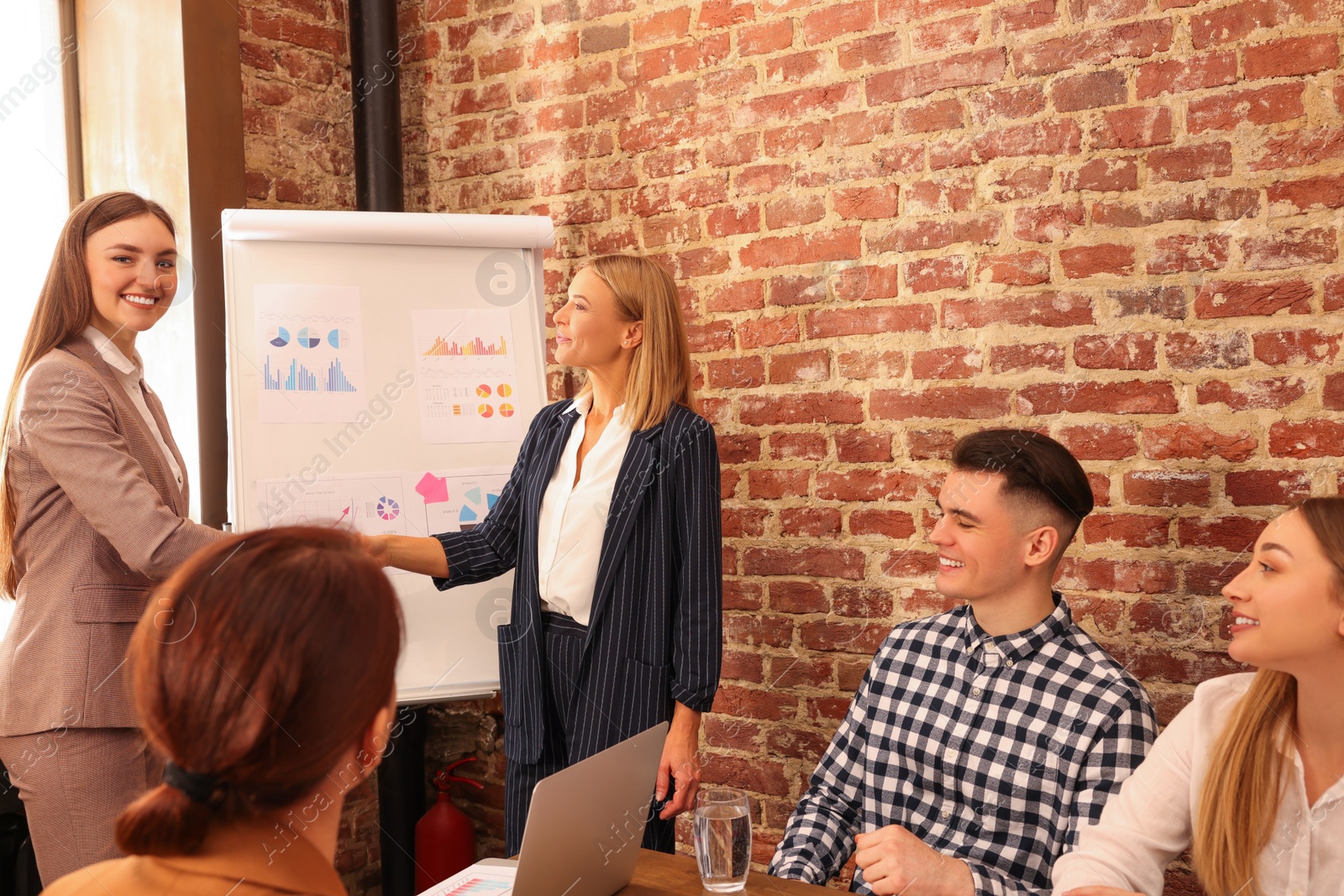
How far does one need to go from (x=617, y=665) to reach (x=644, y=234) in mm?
1237

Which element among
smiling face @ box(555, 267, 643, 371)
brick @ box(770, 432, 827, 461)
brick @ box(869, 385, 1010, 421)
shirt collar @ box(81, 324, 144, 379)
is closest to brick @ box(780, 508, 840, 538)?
brick @ box(770, 432, 827, 461)

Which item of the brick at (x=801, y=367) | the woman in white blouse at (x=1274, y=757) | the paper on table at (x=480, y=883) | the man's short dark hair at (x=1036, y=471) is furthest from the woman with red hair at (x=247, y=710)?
the brick at (x=801, y=367)

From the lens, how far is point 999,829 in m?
1.73

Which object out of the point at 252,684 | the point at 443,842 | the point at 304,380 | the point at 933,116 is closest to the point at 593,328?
the point at 304,380

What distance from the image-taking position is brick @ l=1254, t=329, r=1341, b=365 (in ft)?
6.36

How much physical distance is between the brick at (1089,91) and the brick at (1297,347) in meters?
0.55

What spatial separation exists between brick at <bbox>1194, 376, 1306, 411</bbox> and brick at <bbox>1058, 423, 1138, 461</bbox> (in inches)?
5.9

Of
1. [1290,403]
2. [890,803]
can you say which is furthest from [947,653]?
[1290,403]

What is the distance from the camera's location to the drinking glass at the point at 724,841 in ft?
4.29

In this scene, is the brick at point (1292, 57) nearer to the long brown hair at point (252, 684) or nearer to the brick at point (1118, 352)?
the brick at point (1118, 352)

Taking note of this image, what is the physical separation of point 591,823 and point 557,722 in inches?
36.6

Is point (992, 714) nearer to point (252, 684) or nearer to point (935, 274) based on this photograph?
point (935, 274)

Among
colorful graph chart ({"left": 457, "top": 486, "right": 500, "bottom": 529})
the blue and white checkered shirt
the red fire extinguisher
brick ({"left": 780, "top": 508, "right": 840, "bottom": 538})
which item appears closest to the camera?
the blue and white checkered shirt

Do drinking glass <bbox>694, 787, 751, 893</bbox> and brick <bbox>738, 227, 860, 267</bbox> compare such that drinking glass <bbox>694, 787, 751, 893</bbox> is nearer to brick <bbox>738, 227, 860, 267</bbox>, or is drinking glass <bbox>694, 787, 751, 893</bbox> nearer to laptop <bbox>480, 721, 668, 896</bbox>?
laptop <bbox>480, 721, 668, 896</bbox>
